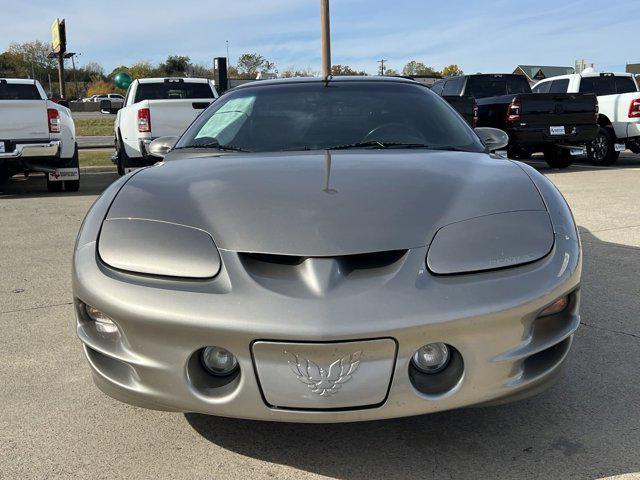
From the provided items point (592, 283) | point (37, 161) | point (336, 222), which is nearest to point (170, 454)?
point (336, 222)

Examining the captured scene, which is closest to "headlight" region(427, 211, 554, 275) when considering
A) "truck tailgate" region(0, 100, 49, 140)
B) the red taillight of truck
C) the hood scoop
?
the hood scoop

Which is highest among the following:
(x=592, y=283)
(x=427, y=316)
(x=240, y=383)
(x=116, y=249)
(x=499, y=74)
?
(x=499, y=74)

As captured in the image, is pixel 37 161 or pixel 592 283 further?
pixel 37 161

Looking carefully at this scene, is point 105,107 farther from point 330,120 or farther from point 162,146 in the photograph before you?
point 330,120

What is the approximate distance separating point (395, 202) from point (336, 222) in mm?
259

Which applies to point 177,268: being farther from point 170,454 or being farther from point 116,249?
point 170,454

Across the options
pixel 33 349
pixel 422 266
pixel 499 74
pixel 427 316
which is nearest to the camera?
pixel 427 316

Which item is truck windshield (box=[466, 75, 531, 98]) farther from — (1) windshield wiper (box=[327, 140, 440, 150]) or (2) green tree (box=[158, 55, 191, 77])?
(2) green tree (box=[158, 55, 191, 77])

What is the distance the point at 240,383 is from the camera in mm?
1815

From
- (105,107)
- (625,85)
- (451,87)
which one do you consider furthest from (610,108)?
(105,107)

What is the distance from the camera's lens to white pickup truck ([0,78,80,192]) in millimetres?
8719

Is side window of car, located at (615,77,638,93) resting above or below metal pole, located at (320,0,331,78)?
below

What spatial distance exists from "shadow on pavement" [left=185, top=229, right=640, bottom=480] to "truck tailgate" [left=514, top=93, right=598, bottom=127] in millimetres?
9147

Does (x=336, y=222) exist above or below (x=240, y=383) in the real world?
above
